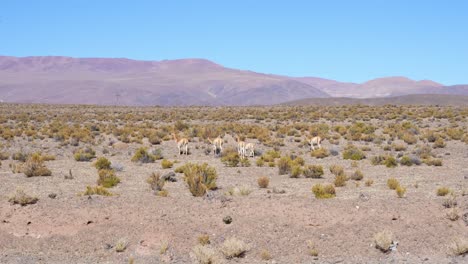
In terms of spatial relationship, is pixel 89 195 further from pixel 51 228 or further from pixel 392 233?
pixel 392 233

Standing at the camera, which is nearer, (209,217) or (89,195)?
(209,217)

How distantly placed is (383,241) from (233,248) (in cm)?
310

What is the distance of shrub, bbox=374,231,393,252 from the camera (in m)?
12.0

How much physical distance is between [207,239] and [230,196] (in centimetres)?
276

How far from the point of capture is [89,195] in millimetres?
14961

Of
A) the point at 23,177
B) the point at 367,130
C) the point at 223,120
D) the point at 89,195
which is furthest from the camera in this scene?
the point at 223,120

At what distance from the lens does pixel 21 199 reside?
46.5 ft

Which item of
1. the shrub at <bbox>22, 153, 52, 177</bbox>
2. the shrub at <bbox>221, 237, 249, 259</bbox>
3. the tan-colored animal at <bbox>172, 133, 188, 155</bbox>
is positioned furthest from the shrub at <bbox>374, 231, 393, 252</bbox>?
the tan-colored animal at <bbox>172, 133, 188, 155</bbox>

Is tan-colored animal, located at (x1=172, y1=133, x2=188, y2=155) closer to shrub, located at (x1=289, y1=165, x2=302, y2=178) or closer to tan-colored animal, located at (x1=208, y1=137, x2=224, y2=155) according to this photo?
tan-colored animal, located at (x1=208, y1=137, x2=224, y2=155)

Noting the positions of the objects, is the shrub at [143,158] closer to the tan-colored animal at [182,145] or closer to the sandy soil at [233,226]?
the tan-colored animal at [182,145]

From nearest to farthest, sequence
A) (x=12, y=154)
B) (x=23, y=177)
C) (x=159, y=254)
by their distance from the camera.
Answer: (x=159, y=254) < (x=23, y=177) < (x=12, y=154)

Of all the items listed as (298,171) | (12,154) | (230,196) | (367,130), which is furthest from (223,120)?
(230,196)

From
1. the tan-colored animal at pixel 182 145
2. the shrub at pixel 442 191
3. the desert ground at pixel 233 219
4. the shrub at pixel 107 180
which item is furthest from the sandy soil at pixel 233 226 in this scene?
the tan-colored animal at pixel 182 145

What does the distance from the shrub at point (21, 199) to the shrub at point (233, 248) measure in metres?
5.27
